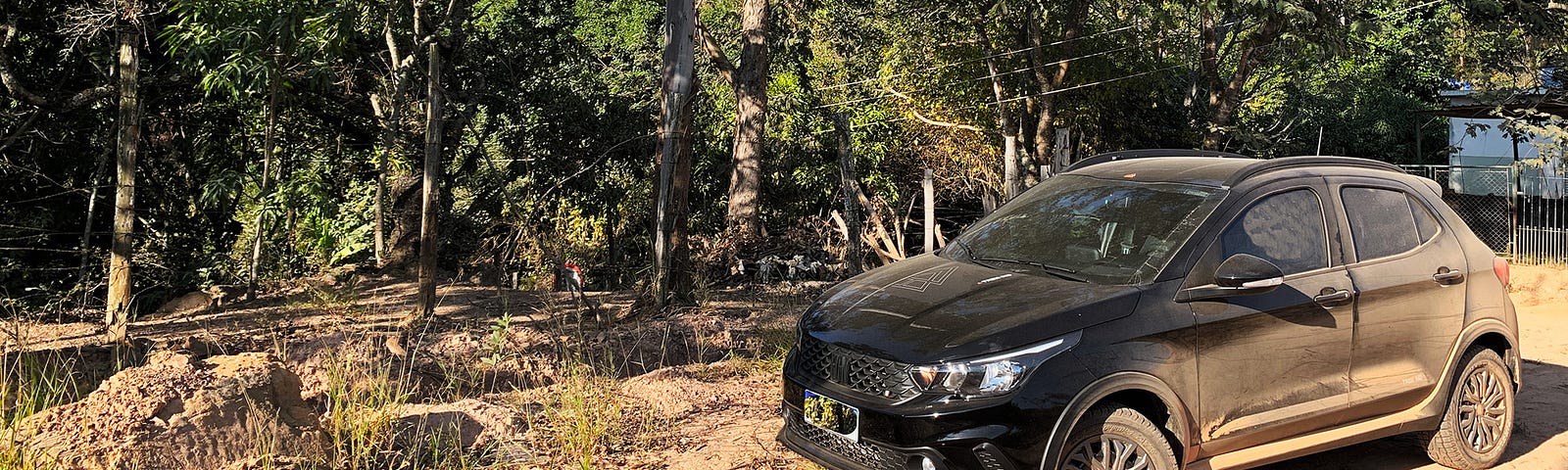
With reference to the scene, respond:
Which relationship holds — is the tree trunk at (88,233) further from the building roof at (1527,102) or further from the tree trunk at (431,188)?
the building roof at (1527,102)

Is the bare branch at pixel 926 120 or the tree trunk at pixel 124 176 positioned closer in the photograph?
the tree trunk at pixel 124 176

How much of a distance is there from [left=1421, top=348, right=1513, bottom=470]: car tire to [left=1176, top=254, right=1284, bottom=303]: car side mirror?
5.82 feet

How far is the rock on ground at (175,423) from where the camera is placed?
Result: 4.62 meters

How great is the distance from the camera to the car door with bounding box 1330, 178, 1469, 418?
17.2 feet

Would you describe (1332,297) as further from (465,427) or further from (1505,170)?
(1505,170)

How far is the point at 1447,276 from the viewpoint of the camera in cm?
563

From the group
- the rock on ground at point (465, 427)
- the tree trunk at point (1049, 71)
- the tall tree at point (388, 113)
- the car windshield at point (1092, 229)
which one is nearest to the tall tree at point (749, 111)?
the tree trunk at point (1049, 71)

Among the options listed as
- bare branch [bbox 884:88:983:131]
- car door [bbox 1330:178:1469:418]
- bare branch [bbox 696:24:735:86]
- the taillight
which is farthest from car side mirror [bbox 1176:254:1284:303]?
bare branch [bbox 884:88:983:131]

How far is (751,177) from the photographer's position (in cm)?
1795

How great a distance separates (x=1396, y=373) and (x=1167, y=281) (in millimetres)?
1564

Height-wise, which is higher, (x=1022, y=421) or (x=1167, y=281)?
(x=1167, y=281)

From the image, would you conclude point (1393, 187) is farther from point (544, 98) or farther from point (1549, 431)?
point (544, 98)

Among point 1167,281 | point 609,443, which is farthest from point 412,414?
point 1167,281

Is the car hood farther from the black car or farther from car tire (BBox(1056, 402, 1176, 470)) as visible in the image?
car tire (BBox(1056, 402, 1176, 470))
